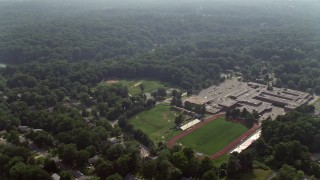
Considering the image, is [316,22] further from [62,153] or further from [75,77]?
[62,153]

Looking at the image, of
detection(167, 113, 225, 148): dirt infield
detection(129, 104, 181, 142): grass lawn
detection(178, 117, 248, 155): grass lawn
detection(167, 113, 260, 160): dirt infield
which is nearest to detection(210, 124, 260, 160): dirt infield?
detection(167, 113, 260, 160): dirt infield

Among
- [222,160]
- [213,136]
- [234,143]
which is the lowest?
[213,136]

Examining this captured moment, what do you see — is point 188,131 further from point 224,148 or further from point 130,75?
point 130,75

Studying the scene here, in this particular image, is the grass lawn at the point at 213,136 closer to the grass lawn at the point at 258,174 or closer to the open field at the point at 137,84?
the grass lawn at the point at 258,174

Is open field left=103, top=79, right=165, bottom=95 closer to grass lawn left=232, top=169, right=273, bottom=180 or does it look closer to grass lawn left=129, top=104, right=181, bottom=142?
grass lawn left=129, top=104, right=181, bottom=142

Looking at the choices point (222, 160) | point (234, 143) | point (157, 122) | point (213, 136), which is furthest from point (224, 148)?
point (157, 122)
